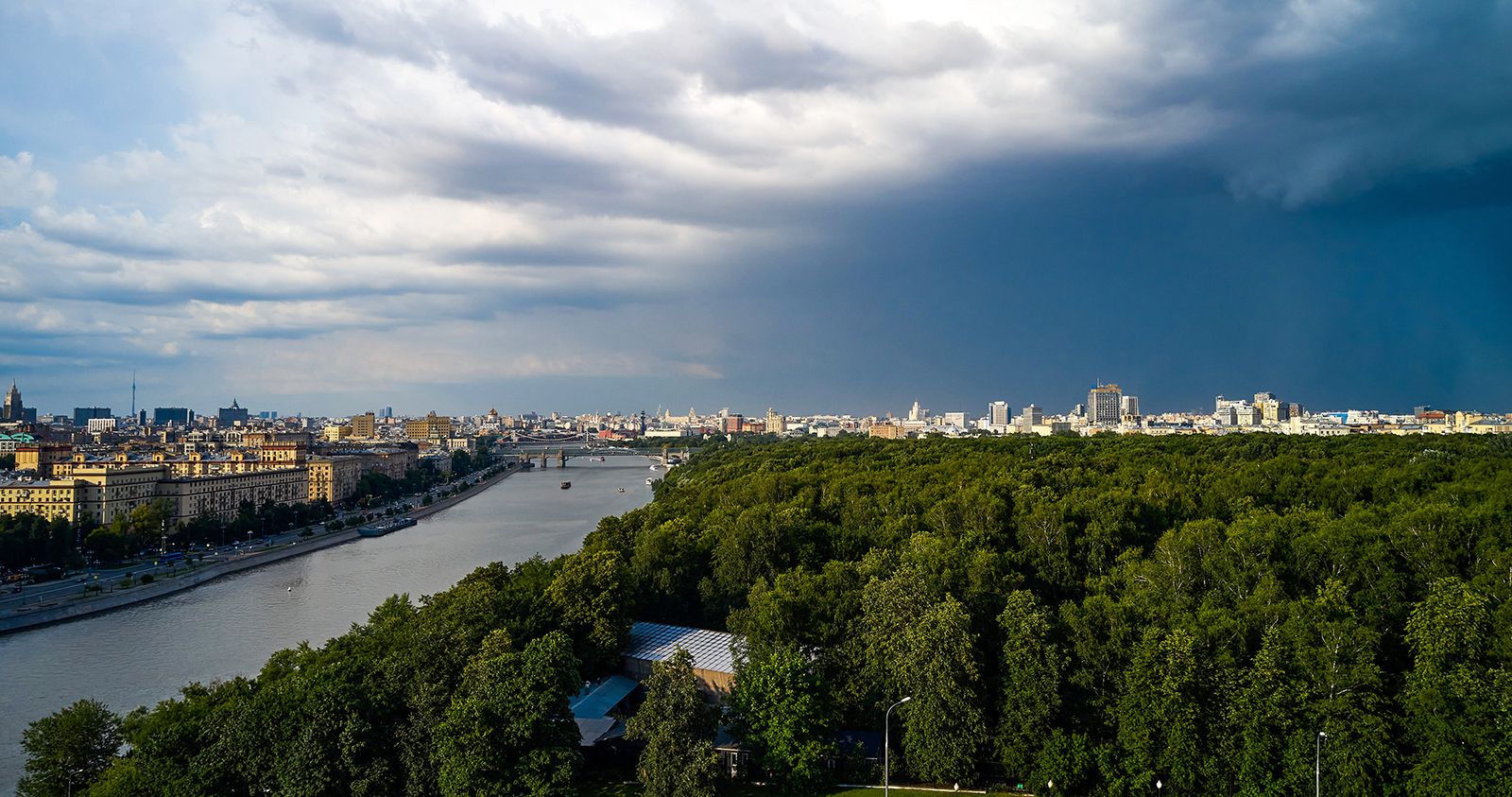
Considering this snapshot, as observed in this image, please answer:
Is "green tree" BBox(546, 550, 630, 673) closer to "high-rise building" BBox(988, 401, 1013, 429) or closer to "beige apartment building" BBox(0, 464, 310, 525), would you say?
"beige apartment building" BBox(0, 464, 310, 525)

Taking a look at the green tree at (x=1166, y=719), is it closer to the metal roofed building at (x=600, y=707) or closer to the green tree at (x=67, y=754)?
the metal roofed building at (x=600, y=707)

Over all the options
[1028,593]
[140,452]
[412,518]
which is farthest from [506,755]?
[140,452]

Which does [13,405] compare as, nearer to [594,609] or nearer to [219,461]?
[219,461]

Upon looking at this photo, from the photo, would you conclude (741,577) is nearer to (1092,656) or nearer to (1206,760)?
(1092,656)

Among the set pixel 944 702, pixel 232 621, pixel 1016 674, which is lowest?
pixel 232 621

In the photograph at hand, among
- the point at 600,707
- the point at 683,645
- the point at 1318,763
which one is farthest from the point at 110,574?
the point at 1318,763

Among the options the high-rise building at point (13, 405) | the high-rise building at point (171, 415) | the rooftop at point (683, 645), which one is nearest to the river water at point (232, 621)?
the rooftop at point (683, 645)

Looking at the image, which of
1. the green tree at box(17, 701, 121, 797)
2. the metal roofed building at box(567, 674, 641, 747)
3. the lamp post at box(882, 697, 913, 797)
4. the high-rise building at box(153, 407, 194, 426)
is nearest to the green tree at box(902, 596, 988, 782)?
the lamp post at box(882, 697, 913, 797)
